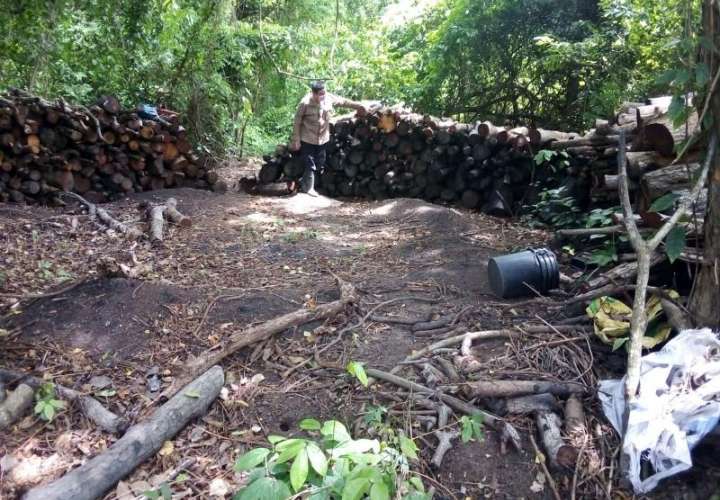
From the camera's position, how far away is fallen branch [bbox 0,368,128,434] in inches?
109

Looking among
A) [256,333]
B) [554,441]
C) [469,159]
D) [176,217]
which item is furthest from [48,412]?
[469,159]

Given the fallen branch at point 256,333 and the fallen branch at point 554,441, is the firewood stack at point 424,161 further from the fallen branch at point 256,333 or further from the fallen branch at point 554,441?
the fallen branch at point 554,441

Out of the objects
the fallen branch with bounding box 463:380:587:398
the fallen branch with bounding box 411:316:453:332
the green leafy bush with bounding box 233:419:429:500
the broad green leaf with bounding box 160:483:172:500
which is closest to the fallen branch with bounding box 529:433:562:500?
the fallen branch with bounding box 463:380:587:398

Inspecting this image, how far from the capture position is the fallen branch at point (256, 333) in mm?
3090

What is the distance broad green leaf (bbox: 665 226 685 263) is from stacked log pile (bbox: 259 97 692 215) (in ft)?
4.58

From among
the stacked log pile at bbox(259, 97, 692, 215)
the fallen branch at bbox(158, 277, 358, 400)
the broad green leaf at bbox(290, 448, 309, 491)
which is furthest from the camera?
the stacked log pile at bbox(259, 97, 692, 215)

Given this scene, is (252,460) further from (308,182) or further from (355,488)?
(308,182)

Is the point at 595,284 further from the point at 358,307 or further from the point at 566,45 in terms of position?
the point at 566,45

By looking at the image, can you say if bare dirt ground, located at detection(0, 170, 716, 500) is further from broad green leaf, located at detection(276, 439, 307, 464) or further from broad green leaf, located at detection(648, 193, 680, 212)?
broad green leaf, located at detection(276, 439, 307, 464)

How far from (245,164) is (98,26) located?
3384mm

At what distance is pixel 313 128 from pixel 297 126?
0.77 ft

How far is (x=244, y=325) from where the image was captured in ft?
12.1

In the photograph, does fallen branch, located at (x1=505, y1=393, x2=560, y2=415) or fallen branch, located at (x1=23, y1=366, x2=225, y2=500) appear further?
fallen branch, located at (x1=505, y1=393, x2=560, y2=415)

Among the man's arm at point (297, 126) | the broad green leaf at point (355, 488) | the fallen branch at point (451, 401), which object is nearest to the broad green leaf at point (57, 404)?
the fallen branch at point (451, 401)
